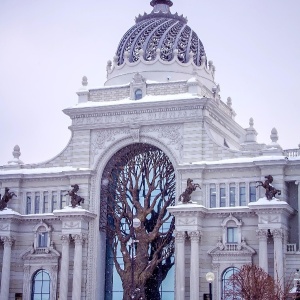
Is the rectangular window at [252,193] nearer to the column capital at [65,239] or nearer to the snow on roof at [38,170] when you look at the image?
the snow on roof at [38,170]

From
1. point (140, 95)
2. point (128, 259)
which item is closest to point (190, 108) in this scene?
point (140, 95)

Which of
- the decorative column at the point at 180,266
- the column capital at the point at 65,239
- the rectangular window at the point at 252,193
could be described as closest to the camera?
the decorative column at the point at 180,266

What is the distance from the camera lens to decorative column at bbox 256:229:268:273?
47638mm

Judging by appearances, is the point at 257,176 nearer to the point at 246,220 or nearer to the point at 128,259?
the point at 246,220

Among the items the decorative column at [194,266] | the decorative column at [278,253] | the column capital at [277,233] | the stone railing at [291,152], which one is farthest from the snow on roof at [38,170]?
the decorative column at [278,253]

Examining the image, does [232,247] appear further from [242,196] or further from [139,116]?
[139,116]

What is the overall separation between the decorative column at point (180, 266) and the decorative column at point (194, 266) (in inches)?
25.2

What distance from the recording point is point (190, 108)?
52.8m

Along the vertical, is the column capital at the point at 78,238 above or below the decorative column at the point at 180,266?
above

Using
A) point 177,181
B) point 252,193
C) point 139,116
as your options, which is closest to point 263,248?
point 252,193

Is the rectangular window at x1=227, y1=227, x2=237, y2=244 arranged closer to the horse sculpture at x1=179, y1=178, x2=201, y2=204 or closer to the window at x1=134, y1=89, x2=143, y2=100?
the horse sculpture at x1=179, y1=178, x2=201, y2=204

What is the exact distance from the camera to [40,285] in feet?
179

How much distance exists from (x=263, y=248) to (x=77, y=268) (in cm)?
1304

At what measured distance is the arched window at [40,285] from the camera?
5441 cm
